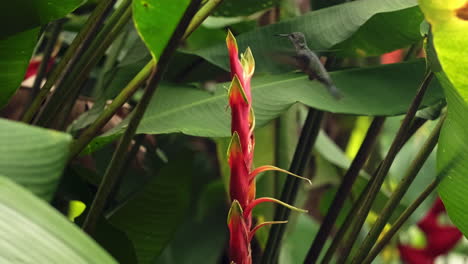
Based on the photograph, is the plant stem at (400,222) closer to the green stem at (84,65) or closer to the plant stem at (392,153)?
the plant stem at (392,153)

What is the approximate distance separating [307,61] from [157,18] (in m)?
0.18

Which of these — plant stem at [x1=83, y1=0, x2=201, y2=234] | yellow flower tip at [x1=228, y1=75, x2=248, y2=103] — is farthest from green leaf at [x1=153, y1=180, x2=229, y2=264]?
yellow flower tip at [x1=228, y1=75, x2=248, y2=103]

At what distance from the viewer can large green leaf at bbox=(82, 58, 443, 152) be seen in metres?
0.59

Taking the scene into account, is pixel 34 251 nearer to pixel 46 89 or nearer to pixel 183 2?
pixel 183 2

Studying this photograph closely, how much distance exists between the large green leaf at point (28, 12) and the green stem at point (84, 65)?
0.30 ft

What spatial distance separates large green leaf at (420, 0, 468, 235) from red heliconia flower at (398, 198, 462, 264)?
0.66 metres

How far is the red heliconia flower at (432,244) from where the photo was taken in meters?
1.16

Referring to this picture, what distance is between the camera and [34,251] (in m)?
0.29

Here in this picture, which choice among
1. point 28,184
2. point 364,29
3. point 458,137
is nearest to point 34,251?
point 28,184

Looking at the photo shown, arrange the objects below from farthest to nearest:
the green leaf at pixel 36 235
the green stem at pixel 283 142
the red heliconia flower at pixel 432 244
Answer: the red heliconia flower at pixel 432 244 < the green stem at pixel 283 142 < the green leaf at pixel 36 235

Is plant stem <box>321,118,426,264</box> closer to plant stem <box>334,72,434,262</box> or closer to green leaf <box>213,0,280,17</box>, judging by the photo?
plant stem <box>334,72,434,262</box>

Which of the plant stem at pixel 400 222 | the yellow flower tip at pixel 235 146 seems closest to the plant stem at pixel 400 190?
the plant stem at pixel 400 222

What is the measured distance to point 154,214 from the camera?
66cm

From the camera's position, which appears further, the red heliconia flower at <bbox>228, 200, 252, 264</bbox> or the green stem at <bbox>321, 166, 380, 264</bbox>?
the green stem at <bbox>321, 166, 380, 264</bbox>
